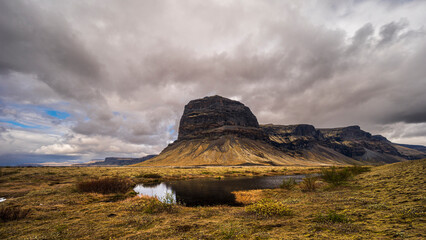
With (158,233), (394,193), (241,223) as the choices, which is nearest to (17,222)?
(158,233)

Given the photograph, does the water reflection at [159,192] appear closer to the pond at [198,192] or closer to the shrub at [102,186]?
the pond at [198,192]

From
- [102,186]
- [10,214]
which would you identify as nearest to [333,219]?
[10,214]

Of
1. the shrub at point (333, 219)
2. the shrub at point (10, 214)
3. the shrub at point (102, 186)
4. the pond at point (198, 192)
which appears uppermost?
the shrub at point (333, 219)

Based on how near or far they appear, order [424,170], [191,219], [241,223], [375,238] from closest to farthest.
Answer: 1. [375,238]
2. [241,223]
3. [191,219]
4. [424,170]

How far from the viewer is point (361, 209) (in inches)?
416

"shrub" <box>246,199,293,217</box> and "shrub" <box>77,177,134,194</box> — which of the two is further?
"shrub" <box>77,177,134,194</box>

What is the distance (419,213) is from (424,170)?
12.3 metres

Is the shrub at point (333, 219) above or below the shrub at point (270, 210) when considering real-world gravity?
above

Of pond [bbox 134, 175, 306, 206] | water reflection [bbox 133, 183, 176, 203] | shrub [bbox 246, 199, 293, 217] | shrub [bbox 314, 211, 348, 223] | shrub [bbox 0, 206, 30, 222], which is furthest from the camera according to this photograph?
water reflection [bbox 133, 183, 176, 203]

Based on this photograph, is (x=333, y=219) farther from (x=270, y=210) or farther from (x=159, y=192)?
(x=159, y=192)

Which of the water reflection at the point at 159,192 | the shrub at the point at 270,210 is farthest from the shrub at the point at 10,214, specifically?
the shrub at the point at 270,210

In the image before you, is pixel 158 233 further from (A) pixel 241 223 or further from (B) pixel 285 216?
(B) pixel 285 216

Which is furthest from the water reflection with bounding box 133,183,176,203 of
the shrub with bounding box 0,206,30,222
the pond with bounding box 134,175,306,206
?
the shrub with bounding box 0,206,30,222

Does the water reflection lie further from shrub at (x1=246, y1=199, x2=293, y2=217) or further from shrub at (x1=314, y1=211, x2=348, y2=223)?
shrub at (x1=314, y1=211, x2=348, y2=223)
